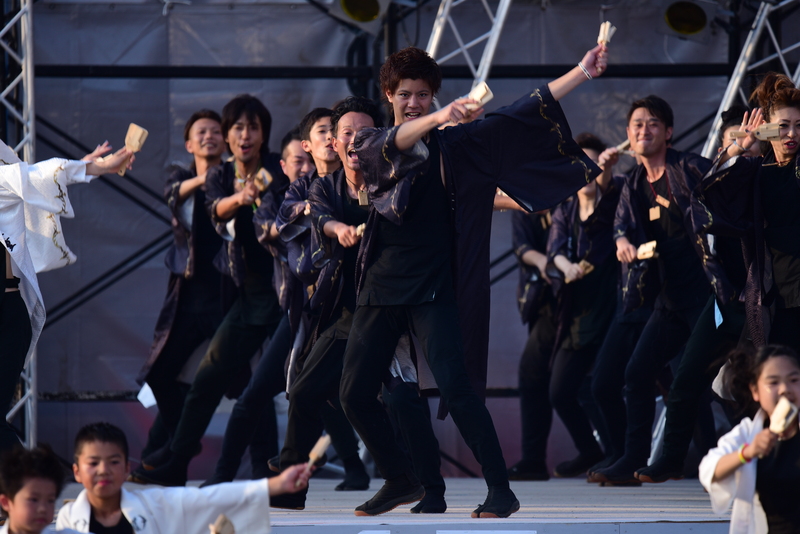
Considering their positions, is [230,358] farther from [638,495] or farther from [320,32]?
[320,32]

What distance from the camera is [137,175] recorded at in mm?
6465

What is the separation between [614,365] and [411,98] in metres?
2.08

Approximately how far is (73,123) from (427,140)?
3.56 m

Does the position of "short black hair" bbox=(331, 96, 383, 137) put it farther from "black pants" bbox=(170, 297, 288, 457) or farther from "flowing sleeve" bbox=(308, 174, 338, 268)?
"black pants" bbox=(170, 297, 288, 457)

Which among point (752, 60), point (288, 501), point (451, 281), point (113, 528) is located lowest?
point (288, 501)

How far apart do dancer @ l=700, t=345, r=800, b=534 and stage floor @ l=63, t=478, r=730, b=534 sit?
1.84 feet

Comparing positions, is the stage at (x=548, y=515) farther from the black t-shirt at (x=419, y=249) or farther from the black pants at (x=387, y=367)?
the black t-shirt at (x=419, y=249)

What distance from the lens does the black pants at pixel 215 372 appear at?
4.61 m

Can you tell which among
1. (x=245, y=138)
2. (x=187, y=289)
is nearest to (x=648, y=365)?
(x=245, y=138)

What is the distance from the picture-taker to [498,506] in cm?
332

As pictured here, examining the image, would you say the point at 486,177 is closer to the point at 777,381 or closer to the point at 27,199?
the point at 777,381

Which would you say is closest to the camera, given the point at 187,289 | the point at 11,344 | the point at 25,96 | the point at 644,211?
the point at 11,344

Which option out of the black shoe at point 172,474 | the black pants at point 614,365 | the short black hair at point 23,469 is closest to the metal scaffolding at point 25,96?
the black shoe at point 172,474

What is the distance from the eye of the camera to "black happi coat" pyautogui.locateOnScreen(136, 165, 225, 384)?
5074 millimetres
